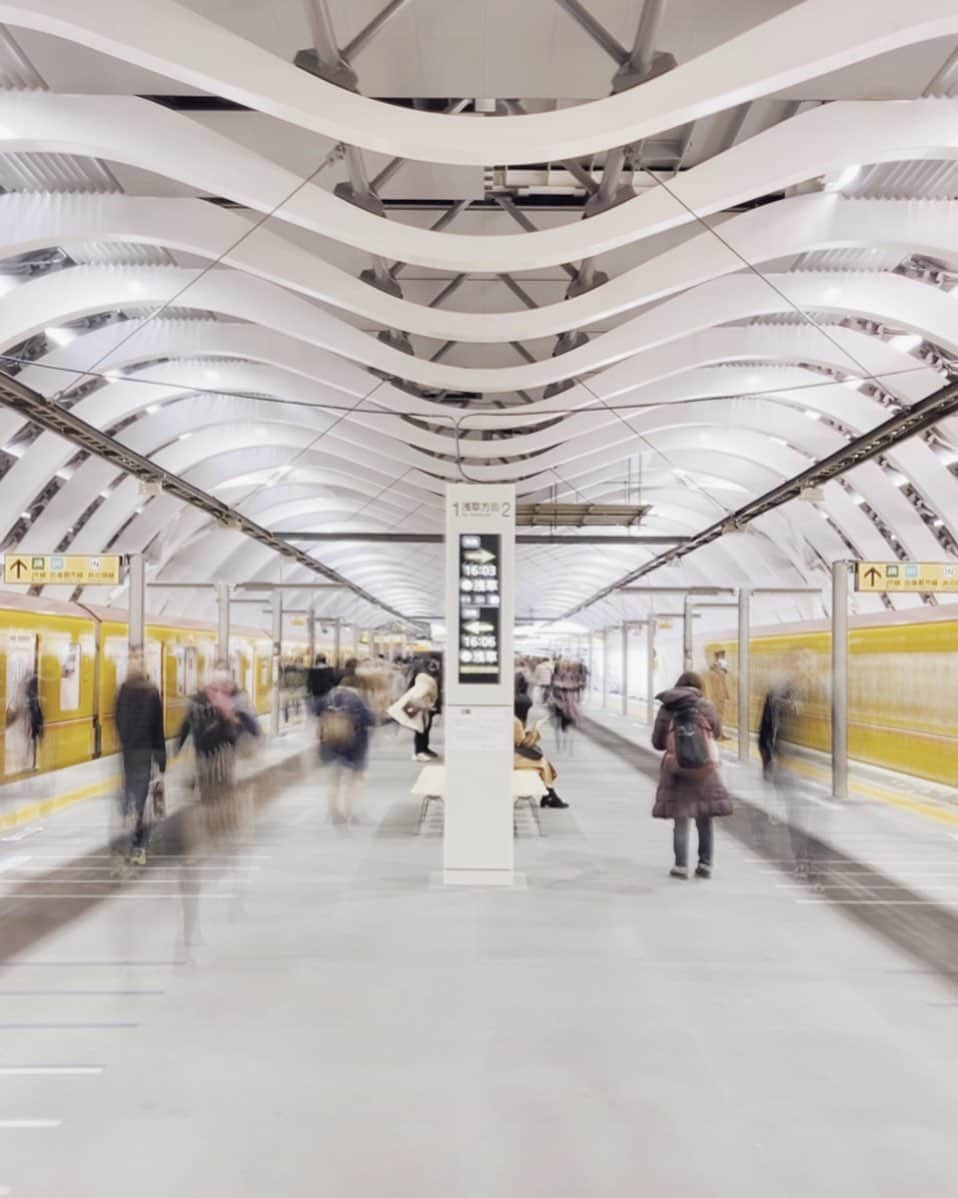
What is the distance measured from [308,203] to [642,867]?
704 cm

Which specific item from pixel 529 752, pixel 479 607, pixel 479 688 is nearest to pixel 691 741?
pixel 479 688

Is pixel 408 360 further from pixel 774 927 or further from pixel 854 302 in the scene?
pixel 774 927

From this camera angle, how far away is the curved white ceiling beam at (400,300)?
1165cm

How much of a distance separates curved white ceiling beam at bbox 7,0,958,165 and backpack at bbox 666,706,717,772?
4782 millimetres

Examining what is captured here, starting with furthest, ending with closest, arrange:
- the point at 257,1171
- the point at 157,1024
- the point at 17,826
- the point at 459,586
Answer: the point at 17,826, the point at 459,586, the point at 157,1024, the point at 257,1171

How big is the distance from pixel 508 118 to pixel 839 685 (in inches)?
388

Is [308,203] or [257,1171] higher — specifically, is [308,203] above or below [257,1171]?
above

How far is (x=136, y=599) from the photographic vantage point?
13836 millimetres

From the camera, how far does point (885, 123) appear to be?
9.36 m

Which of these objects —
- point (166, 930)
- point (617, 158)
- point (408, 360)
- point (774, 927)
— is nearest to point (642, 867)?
point (774, 927)

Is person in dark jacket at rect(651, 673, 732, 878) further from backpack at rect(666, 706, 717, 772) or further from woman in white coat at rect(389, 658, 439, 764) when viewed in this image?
woman in white coat at rect(389, 658, 439, 764)

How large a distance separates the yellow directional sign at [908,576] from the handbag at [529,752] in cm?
524

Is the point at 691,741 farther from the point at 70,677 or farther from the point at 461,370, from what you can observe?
the point at 70,677

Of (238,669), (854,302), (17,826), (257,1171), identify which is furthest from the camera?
(238,669)
